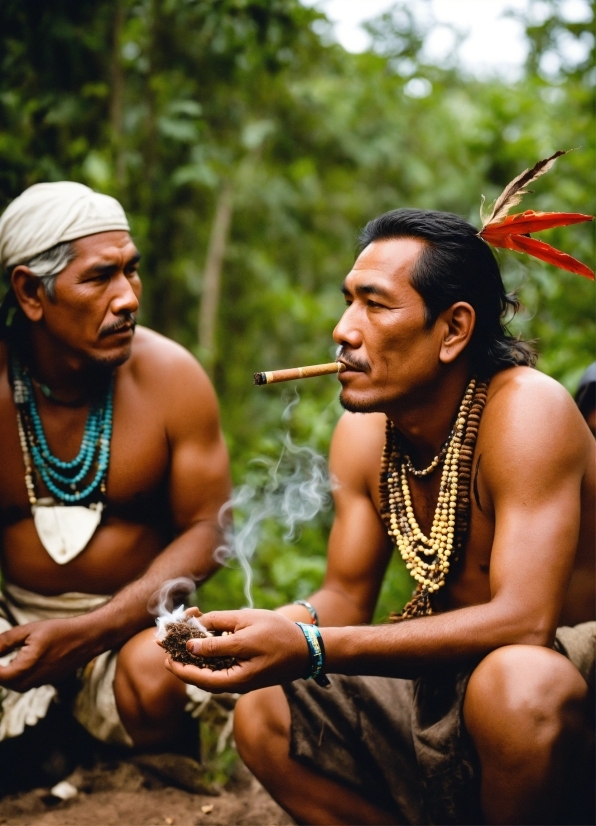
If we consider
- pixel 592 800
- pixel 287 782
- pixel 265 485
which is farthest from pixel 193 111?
pixel 592 800

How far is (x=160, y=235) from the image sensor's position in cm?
570

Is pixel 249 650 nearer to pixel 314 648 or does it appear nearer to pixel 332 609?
pixel 314 648

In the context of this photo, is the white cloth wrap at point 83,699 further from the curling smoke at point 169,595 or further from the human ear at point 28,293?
the human ear at point 28,293

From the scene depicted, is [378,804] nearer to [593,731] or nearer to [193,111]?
[593,731]

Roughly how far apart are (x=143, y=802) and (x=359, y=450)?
1.38 meters

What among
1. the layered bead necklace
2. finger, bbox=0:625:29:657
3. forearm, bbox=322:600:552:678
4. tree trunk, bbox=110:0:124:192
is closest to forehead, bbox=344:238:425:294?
the layered bead necklace

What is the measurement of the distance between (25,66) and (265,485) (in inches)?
91.8

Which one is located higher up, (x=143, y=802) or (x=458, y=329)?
(x=458, y=329)

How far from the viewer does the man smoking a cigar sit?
7.38ft

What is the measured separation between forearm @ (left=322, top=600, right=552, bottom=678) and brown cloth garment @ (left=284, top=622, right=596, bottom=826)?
0.21 m

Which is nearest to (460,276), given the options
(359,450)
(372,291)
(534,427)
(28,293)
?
(372,291)

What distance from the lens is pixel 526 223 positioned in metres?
2.69

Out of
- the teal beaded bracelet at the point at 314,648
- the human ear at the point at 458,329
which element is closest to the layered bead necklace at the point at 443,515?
the human ear at the point at 458,329

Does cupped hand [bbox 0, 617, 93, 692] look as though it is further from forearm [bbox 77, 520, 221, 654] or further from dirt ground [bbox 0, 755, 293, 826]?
dirt ground [bbox 0, 755, 293, 826]
